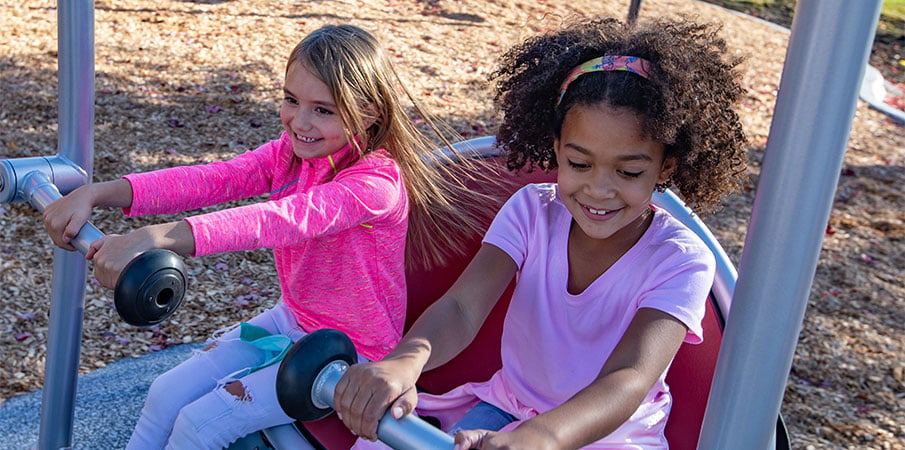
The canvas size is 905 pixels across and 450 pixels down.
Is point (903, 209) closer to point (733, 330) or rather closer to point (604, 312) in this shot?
point (604, 312)

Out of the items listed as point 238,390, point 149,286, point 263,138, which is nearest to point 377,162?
point 238,390

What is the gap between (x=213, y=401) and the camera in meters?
1.92

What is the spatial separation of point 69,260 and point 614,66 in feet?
4.32

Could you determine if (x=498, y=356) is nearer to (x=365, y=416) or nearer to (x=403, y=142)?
(x=403, y=142)

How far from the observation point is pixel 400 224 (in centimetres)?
214

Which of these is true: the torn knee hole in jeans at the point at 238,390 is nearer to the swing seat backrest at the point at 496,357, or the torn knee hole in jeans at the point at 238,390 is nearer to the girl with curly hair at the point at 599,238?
the swing seat backrest at the point at 496,357

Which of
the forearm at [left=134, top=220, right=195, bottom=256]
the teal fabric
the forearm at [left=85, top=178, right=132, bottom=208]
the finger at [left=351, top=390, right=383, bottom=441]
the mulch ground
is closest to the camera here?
the finger at [left=351, top=390, right=383, bottom=441]

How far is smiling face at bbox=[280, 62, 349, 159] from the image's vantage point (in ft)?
6.66

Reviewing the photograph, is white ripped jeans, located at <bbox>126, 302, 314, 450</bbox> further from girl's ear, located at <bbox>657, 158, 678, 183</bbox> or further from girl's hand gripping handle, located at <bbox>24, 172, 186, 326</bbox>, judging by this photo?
girl's ear, located at <bbox>657, 158, 678, 183</bbox>

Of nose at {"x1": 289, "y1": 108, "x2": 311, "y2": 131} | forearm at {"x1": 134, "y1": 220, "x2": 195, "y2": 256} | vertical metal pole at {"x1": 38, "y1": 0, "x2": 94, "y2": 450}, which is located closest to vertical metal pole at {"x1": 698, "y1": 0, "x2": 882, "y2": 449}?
forearm at {"x1": 134, "y1": 220, "x2": 195, "y2": 256}

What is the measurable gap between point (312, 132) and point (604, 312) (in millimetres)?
764

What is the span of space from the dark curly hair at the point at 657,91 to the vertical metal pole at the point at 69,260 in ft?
2.95

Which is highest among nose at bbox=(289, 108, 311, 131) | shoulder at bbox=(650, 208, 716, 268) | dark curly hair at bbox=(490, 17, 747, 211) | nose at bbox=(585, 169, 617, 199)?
dark curly hair at bbox=(490, 17, 747, 211)

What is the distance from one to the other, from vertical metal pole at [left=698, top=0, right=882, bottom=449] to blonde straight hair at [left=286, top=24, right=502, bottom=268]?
120cm
